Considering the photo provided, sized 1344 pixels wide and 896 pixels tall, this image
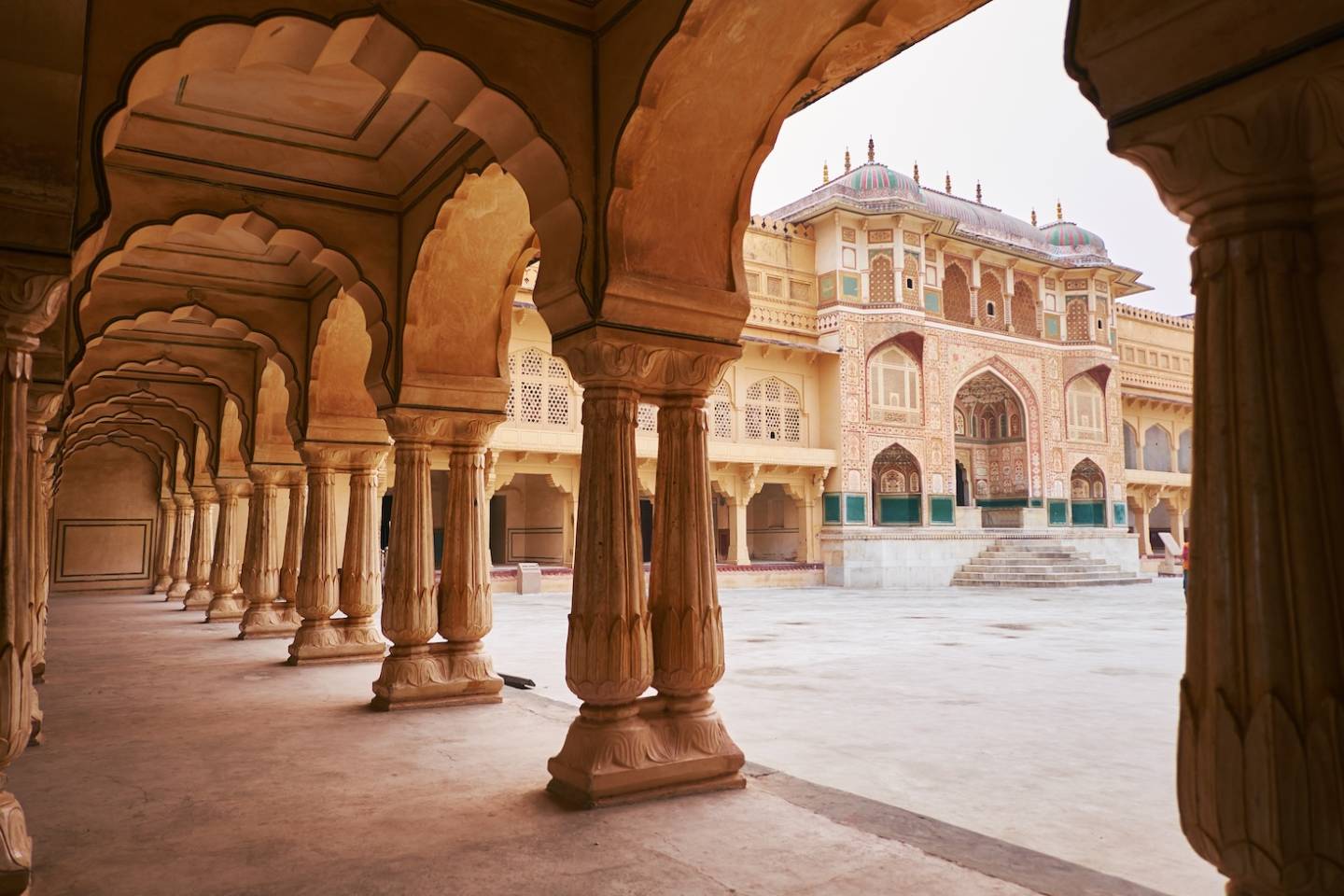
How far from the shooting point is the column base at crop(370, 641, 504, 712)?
600 cm

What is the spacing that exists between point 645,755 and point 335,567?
5480mm

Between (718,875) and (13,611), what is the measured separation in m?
2.22

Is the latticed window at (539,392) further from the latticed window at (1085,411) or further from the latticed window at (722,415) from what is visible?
the latticed window at (1085,411)

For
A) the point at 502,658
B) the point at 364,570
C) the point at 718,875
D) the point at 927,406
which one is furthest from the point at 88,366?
the point at 927,406

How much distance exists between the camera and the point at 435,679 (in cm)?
611

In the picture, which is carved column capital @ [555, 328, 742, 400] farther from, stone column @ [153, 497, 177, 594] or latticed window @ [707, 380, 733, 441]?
stone column @ [153, 497, 177, 594]

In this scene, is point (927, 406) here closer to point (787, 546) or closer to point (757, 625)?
point (787, 546)

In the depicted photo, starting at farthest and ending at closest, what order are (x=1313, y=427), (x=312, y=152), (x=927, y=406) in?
(x=927, y=406), (x=312, y=152), (x=1313, y=427)

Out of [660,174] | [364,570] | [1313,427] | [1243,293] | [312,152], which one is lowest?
[364,570]

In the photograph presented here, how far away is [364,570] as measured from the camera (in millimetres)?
7934

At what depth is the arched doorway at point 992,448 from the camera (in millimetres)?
27125

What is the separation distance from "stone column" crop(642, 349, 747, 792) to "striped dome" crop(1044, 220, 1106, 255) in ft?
87.2

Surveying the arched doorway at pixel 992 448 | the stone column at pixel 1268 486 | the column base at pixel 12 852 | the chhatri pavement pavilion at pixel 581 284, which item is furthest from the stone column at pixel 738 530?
the stone column at pixel 1268 486

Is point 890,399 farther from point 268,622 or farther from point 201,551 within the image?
point 268,622
